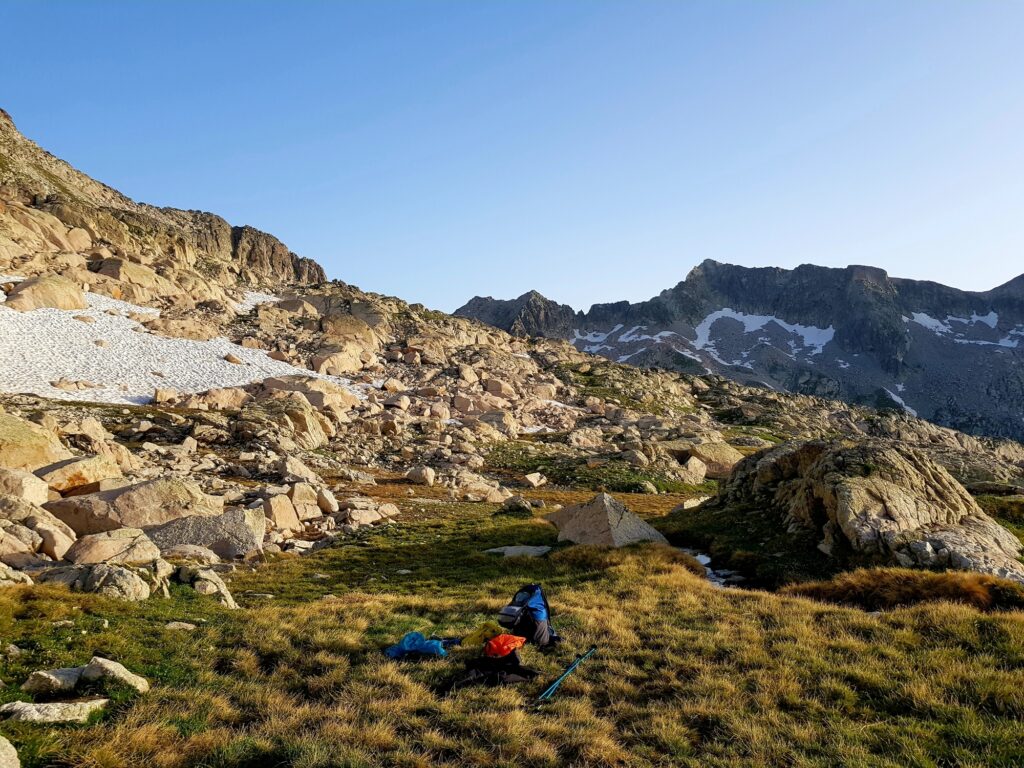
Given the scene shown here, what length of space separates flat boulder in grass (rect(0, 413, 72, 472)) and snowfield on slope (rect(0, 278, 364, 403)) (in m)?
24.6

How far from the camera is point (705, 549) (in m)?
24.4

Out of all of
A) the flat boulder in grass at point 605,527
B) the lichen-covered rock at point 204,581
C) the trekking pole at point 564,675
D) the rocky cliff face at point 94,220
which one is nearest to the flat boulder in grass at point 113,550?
the lichen-covered rock at point 204,581

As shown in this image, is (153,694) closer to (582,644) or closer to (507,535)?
(582,644)

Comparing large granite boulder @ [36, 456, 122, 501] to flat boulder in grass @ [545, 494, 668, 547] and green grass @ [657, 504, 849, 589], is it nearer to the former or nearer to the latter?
flat boulder in grass @ [545, 494, 668, 547]

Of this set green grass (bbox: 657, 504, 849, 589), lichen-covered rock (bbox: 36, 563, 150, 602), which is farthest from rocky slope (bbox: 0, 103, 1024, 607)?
green grass (bbox: 657, 504, 849, 589)

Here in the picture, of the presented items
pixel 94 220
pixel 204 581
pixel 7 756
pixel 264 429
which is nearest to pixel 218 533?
pixel 204 581

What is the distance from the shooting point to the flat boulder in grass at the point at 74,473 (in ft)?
74.1

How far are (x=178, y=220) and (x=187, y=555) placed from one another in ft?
573

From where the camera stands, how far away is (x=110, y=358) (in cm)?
5400

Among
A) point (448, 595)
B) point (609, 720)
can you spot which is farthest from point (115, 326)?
point (609, 720)

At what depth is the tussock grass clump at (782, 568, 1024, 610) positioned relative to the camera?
47.8 feet

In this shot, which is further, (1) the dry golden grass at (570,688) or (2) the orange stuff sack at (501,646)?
(2) the orange stuff sack at (501,646)

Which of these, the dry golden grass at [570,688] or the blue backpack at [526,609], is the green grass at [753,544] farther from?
the blue backpack at [526,609]

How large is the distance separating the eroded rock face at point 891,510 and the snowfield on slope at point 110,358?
5445cm
